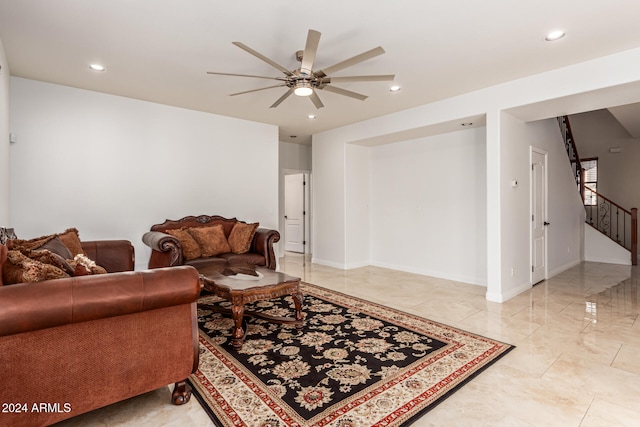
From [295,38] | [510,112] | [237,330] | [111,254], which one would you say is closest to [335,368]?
[237,330]

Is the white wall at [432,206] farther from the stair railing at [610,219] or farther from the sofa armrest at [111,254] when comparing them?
the stair railing at [610,219]

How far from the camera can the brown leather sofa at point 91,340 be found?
4.84 feet

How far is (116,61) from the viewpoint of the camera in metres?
3.50

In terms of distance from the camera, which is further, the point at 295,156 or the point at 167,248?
the point at 295,156

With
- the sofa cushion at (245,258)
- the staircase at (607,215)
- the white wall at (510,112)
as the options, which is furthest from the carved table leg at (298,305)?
the staircase at (607,215)

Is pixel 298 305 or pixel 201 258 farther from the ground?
pixel 201 258

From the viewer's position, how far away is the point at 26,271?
1547 mm

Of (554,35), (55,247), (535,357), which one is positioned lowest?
(535,357)

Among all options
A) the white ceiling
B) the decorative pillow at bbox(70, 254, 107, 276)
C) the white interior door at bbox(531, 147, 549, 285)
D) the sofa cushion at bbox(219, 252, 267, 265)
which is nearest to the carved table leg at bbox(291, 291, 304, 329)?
the sofa cushion at bbox(219, 252, 267, 265)

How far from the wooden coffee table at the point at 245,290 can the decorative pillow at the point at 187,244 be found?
964mm

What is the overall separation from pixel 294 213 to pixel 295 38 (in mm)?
5850

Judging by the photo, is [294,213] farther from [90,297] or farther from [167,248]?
[90,297]

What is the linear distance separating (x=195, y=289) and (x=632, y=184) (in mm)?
10277

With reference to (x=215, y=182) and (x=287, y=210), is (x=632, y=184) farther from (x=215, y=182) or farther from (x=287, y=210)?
(x=215, y=182)
